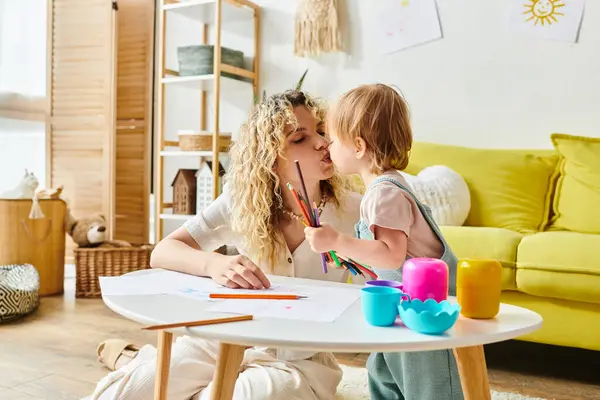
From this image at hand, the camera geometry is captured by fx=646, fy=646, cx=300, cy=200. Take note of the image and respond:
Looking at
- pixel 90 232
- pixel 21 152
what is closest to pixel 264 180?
pixel 90 232

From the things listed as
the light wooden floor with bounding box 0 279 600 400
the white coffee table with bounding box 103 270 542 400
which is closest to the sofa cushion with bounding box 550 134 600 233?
the light wooden floor with bounding box 0 279 600 400

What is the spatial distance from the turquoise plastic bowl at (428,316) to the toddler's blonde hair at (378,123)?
0.47 meters

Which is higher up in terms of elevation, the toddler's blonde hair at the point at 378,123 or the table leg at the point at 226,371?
the toddler's blonde hair at the point at 378,123

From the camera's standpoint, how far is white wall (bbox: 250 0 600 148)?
295cm

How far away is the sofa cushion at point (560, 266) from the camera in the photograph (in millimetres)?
2087

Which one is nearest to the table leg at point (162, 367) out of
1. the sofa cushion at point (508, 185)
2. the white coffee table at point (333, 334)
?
the white coffee table at point (333, 334)

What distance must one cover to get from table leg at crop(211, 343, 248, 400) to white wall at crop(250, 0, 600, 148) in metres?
2.41

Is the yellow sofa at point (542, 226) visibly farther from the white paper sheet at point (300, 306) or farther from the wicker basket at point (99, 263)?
the wicker basket at point (99, 263)

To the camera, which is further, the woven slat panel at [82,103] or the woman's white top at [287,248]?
the woven slat panel at [82,103]

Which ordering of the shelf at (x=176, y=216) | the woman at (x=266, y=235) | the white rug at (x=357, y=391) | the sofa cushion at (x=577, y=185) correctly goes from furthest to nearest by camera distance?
the shelf at (x=176, y=216), the sofa cushion at (x=577, y=185), the white rug at (x=357, y=391), the woman at (x=266, y=235)

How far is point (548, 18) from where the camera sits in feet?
9.78

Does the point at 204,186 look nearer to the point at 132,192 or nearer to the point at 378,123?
the point at 132,192

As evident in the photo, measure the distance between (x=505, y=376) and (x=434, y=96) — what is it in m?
1.53

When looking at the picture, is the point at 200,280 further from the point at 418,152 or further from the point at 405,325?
the point at 418,152
